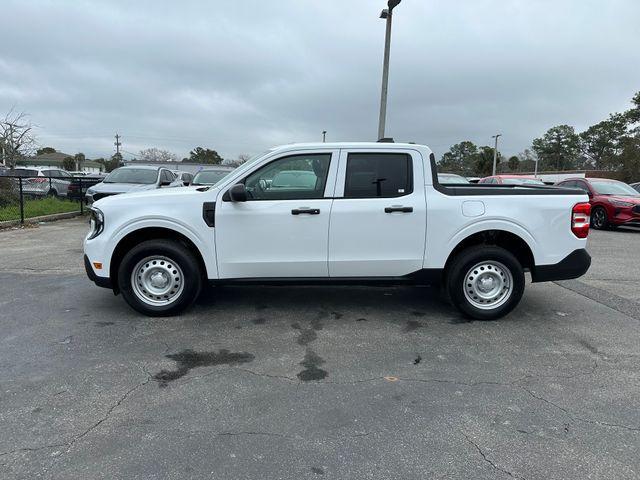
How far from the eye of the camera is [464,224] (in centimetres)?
492

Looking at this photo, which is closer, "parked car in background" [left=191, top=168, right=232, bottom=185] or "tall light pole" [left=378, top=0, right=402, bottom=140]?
"parked car in background" [left=191, top=168, right=232, bottom=185]

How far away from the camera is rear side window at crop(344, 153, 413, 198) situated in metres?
4.92

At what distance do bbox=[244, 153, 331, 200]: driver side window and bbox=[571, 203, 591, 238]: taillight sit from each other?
2.70 m

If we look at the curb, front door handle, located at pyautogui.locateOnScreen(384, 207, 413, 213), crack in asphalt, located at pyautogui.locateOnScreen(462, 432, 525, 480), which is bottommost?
crack in asphalt, located at pyautogui.locateOnScreen(462, 432, 525, 480)

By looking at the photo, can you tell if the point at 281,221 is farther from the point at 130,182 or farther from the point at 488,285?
the point at 130,182

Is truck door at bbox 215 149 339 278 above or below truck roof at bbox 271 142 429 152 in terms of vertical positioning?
below

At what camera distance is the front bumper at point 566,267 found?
5.03 metres

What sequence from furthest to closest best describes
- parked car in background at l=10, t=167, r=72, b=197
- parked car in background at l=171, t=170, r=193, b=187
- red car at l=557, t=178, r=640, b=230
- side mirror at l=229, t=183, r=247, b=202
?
parked car in background at l=10, t=167, r=72, b=197, parked car in background at l=171, t=170, r=193, b=187, red car at l=557, t=178, r=640, b=230, side mirror at l=229, t=183, r=247, b=202

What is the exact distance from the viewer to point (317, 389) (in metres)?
3.52

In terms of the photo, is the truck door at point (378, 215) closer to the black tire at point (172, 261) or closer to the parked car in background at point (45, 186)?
the black tire at point (172, 261)

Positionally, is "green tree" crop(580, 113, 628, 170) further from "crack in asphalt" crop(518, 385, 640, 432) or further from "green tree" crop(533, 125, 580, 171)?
"crack in asphalt" crop(518, 385, 640, 432)

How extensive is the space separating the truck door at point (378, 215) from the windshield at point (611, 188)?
11983 mm

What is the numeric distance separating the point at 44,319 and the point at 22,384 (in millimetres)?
1679

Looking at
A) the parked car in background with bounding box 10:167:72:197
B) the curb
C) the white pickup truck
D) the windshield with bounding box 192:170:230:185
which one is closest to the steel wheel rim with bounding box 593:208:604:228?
the white pickup truck
